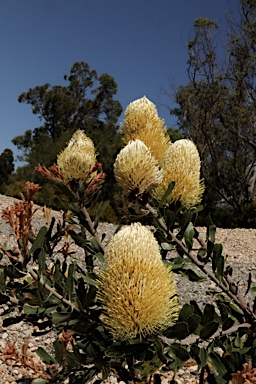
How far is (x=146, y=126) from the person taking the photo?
4.30 feet

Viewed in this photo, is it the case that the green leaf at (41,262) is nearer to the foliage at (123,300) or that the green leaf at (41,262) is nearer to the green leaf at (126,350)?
the foliage at (123,300)

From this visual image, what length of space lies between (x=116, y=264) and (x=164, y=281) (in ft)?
0.39

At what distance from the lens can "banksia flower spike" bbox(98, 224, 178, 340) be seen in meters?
0.87

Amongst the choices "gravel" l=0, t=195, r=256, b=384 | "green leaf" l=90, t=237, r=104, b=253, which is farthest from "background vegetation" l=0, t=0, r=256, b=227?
"green leaf" l=90, t=237, r=104, b=253

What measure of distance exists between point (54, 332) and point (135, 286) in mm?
2670

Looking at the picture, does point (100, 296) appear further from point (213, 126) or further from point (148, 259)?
point (213, 126)

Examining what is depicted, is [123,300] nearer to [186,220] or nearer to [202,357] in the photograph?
[202,357]

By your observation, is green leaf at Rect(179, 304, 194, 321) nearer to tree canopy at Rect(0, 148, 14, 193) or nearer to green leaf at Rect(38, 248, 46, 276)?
green leaf at Rect(38, 248, 46, 276)

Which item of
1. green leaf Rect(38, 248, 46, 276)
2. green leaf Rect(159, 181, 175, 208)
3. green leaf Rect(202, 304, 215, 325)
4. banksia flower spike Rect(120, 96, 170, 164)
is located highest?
banksia flower spike Rect(120, 96, 170, 164)

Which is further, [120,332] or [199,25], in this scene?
[199,25]

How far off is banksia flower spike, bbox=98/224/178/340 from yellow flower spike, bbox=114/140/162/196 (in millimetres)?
242

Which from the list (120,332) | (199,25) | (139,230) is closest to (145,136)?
(139,230)

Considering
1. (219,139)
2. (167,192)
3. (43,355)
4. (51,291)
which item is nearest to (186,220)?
(167,192)

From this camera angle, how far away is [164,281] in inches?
36.1
